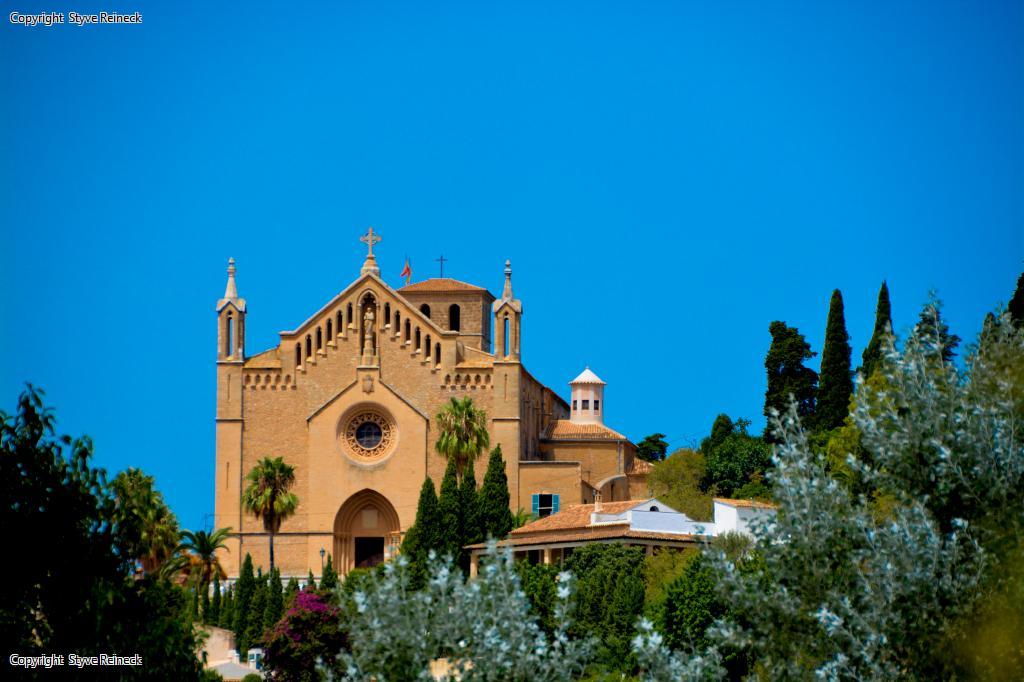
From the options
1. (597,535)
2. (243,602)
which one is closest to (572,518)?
(597,535)

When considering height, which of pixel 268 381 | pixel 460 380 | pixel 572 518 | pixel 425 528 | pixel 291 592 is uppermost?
pixel 268 381

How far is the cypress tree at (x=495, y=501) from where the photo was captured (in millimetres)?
62094

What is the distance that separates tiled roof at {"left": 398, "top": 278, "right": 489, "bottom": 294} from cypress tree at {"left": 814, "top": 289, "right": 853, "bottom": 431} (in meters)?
18.5

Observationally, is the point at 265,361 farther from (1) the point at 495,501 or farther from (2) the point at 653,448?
(2) the point at 653,448

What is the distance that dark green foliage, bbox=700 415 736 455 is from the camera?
88688mm

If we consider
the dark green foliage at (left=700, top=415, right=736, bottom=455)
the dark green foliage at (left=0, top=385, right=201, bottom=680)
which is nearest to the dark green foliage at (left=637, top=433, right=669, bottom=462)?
the dark green foliage at (left=700, top=415, right=736, bottom=455)

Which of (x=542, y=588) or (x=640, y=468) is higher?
(x=640, y=468)

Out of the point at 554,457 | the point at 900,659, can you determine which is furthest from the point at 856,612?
the point at 554,457

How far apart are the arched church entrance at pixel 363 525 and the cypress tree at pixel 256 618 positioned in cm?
984

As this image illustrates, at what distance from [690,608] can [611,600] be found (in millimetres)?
4079

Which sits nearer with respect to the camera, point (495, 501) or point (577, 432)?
point (495, 501)

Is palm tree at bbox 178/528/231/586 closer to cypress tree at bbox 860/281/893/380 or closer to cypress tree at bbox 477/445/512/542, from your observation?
cypress tree at bbox 477/445/512/542

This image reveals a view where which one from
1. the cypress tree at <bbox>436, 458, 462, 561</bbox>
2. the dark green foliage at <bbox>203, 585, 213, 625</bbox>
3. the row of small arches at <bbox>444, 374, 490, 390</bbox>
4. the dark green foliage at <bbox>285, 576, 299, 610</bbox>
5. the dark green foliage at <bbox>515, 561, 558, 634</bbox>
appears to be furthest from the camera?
the row of small arches at <bbox>444, 374, 490, 390</bbox>

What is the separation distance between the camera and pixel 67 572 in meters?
26.8
